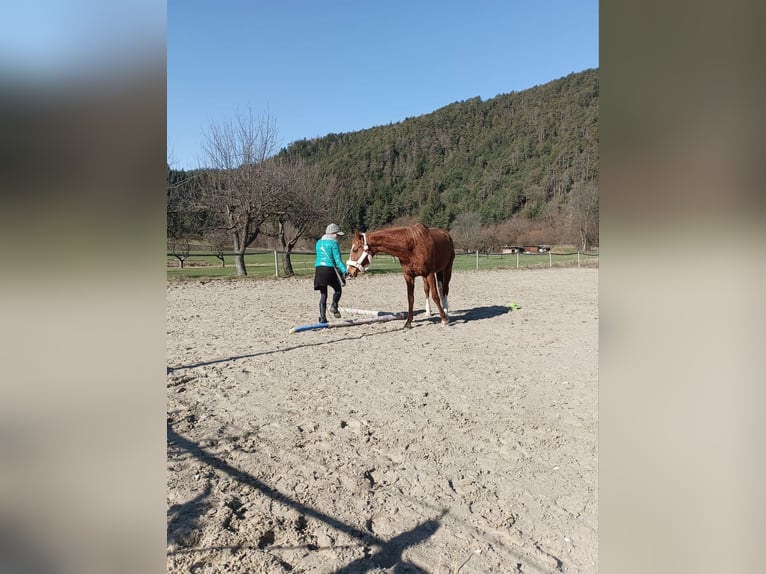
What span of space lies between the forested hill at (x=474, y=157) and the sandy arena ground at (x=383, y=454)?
65176mm

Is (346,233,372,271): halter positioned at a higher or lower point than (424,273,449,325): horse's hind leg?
higher

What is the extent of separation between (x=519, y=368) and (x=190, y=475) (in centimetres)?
366

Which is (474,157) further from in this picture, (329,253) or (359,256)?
(359,256)

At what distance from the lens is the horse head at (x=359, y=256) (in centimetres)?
701

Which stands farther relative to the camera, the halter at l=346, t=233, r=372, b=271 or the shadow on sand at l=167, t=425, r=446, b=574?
the halter at l=346, t=233, r=372, b=271

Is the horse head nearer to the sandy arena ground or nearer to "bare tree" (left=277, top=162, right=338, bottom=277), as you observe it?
the sandy arena ground

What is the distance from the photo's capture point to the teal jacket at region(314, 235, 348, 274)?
25.2 feet

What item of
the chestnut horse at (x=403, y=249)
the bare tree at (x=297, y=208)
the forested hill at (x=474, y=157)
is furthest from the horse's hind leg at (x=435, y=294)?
the forested hill at (x=474, y=157)

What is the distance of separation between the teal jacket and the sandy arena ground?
1514 millimetres

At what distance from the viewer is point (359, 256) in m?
7.06

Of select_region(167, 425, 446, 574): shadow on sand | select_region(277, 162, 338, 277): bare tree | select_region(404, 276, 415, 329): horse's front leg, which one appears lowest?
select_region(167, 425, 446, 574): shadow on sand

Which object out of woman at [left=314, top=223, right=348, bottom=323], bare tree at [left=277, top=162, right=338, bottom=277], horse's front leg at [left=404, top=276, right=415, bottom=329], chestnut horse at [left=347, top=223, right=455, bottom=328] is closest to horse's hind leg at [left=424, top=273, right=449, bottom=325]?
chestnut horse at [left=347, top=223, right=455, bottom=328]
